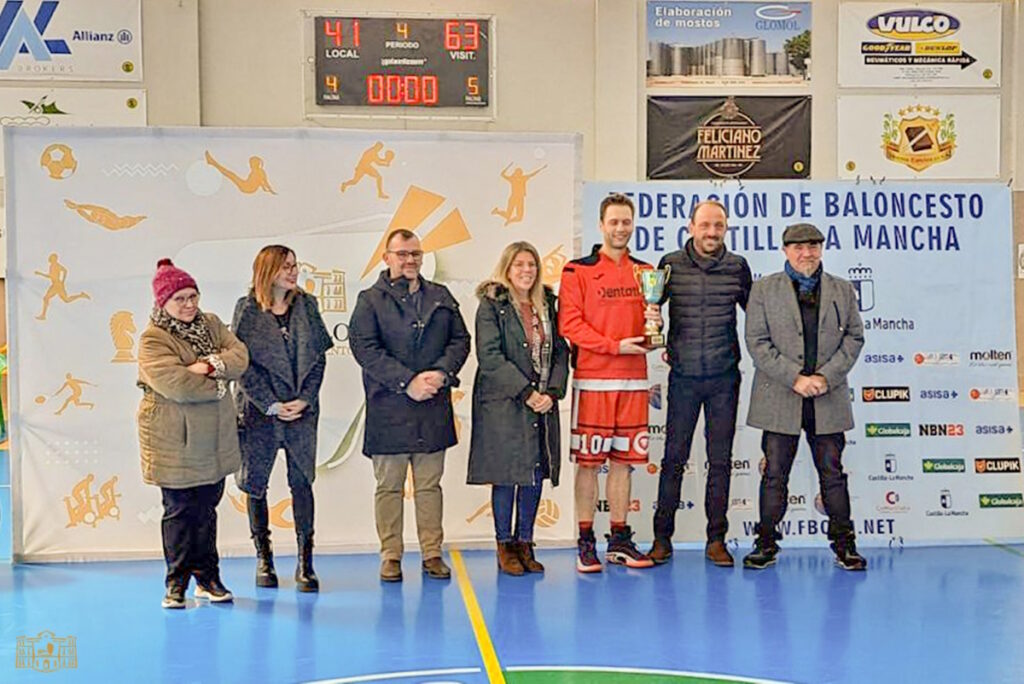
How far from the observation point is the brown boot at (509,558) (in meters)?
4.98

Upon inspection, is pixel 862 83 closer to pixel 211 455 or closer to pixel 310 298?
pixel 310 298

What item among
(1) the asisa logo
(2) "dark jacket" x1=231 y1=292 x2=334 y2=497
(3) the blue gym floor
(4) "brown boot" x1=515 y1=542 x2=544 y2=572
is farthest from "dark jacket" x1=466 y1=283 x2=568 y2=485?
(1) the asisa logo

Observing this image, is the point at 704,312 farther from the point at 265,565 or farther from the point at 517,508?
the point at 265,565

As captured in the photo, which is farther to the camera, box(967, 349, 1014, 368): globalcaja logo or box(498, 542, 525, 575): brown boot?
box(967, 349, 1014, 368): globalcaja logo

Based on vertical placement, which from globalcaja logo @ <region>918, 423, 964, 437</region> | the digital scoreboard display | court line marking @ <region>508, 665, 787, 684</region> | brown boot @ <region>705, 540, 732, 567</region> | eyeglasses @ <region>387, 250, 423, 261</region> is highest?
the digital scoreboard display

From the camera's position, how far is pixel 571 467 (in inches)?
217

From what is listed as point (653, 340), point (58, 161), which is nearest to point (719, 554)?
point (653, 340)

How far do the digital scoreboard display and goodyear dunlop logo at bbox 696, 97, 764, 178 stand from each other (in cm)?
193

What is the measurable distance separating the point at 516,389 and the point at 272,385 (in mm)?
1014

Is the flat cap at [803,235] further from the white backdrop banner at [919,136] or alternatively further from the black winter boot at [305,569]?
the white backdrop banner at [919,136]

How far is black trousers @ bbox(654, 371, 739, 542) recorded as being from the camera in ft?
16.6

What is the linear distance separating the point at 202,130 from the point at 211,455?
1748 mm

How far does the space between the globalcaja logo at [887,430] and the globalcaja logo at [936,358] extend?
0.32 meters

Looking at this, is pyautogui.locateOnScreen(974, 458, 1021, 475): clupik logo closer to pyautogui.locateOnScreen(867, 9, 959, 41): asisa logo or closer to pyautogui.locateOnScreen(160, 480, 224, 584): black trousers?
pyautogui.locateOnScreen(160, 480, 224, 584): black trousers
